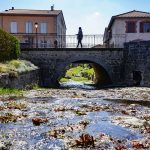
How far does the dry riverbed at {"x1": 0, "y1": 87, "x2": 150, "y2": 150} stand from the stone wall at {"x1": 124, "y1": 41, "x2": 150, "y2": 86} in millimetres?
17519

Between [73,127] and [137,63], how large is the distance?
2442cm

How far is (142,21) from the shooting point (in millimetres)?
51500

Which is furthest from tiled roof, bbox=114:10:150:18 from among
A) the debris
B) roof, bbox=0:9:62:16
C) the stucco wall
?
the debris

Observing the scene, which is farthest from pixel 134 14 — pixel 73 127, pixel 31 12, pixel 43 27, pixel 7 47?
pixel 73 127

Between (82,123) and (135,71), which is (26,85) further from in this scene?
(82,123)

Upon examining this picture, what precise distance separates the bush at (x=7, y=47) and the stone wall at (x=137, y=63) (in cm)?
1156

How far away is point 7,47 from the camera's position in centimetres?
2864

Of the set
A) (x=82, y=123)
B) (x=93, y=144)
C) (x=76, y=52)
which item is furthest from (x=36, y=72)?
(x=93, y=144)

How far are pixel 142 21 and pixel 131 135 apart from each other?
42.7 metres

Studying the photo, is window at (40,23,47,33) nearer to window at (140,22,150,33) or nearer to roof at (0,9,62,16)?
roof at (0,9,62,16)

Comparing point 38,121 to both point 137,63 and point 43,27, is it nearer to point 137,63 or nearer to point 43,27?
point 137,63

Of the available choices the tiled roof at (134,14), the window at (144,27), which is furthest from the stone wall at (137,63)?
the tiled roof at (134,14)

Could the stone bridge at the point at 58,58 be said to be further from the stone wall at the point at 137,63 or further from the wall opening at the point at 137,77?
the wall opening at the point at 137,77

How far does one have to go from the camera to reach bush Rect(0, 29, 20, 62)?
27609mm
